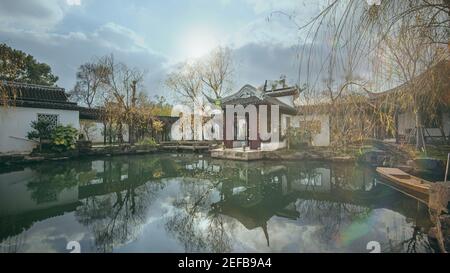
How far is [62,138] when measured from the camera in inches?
397

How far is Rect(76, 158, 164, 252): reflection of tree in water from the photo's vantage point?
2779mm

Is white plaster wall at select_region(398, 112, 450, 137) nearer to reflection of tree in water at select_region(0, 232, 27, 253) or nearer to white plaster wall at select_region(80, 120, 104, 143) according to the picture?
reflection of tree in water at select_region(0, 232, 27, 253)

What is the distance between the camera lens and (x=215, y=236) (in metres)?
2.79

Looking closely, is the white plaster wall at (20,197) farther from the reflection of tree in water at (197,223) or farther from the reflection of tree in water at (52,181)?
the reflection of tree in water at (197,223)

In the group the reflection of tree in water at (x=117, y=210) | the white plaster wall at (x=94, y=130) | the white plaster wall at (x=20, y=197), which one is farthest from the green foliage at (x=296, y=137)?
the white plaster wall at (x=94, y=130)

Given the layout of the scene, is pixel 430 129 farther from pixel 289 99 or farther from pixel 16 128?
pixel 16 128

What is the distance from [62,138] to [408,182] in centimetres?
1249

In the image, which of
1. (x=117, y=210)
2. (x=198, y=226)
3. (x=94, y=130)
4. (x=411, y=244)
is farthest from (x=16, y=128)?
(x=411, y=244)

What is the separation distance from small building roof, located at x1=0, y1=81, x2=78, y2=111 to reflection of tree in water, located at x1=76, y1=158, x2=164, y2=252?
25.5 feet

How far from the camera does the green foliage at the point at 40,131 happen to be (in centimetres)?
1002

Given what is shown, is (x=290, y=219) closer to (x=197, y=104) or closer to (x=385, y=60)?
(x=385, y=60)

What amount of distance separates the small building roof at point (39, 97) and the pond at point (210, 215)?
6066 millimetres
